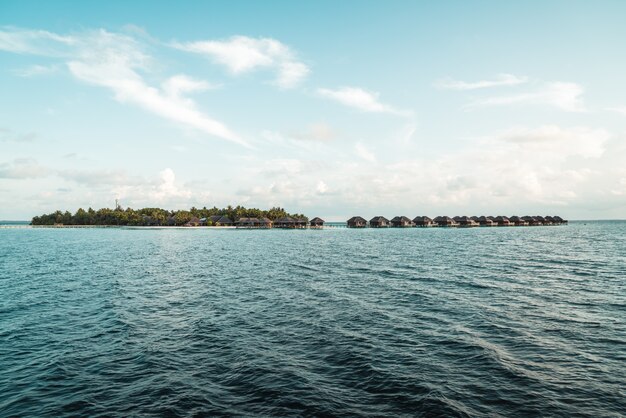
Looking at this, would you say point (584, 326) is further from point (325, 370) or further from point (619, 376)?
point (325, 370)

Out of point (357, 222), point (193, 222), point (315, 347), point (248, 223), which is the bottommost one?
point (315, 347)

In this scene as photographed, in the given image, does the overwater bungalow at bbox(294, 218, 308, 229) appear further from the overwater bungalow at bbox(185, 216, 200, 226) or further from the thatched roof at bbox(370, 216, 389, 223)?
the overwater bungalow at bbox(185, 216, 200, 226)

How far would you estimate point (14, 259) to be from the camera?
56344mm

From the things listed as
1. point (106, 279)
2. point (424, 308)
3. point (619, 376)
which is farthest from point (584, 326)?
point (106, 279)

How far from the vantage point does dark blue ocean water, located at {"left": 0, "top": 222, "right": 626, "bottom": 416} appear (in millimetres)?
12367

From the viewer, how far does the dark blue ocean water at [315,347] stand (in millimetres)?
12367

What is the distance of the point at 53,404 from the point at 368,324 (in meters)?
15.0

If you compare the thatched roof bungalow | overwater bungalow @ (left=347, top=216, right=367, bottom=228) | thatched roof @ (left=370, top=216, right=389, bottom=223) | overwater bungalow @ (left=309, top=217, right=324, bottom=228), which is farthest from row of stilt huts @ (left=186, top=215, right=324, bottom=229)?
the thatched roof bungalow

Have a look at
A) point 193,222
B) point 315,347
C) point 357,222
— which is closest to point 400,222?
point 357,222

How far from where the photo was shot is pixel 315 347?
1747 centimetres

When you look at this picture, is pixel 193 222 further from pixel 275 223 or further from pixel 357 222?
pixel 357 222

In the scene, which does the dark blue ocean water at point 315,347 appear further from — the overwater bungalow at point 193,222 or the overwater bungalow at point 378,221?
the overwater bungalow at point 193,222

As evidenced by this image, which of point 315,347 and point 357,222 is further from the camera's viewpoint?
point 357,222

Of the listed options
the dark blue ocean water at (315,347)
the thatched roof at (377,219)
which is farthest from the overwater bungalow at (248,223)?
the dark blue ocean water at (315,347)
